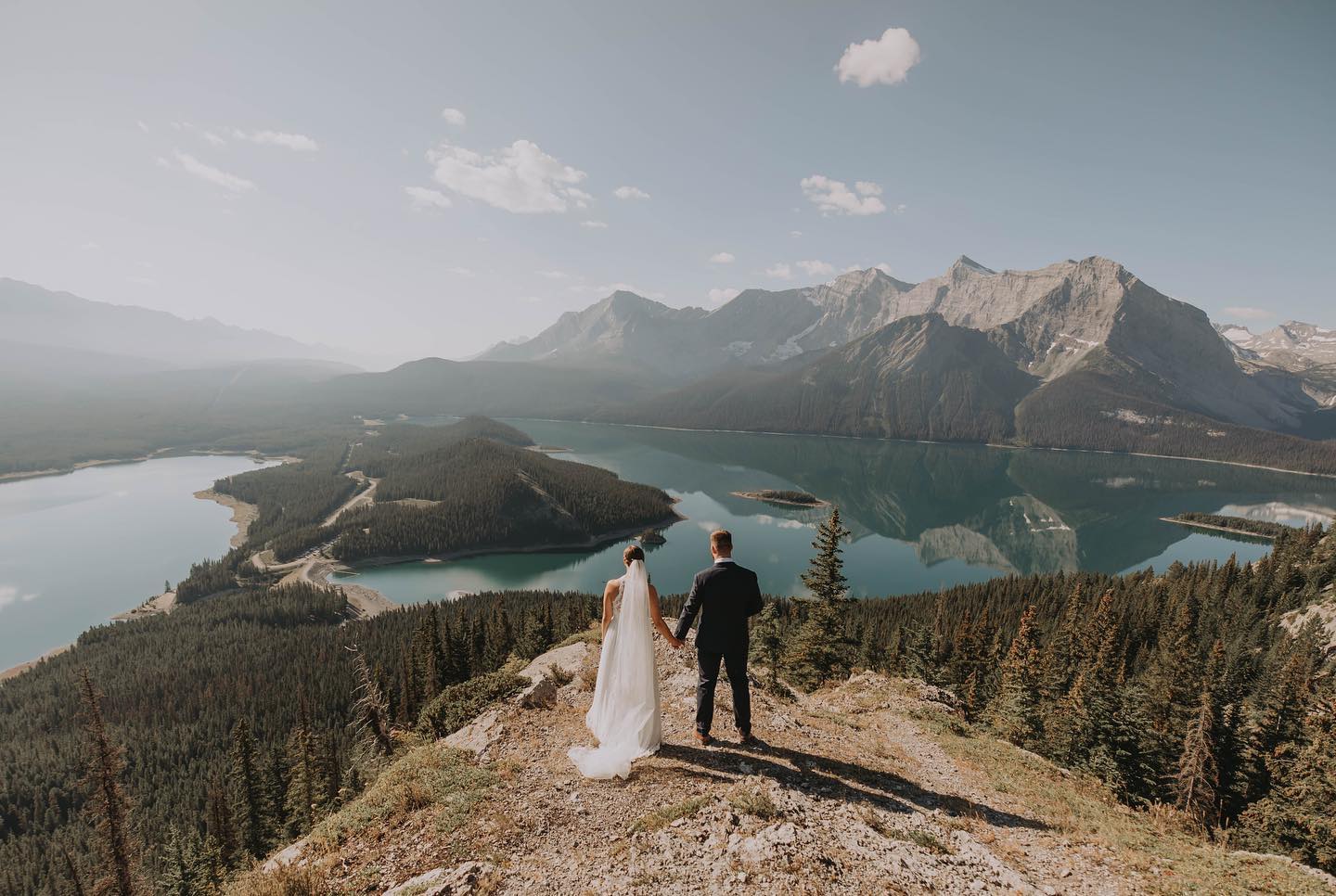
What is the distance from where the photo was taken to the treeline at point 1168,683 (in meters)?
24.5

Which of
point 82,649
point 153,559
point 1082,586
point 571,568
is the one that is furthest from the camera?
point 153,559

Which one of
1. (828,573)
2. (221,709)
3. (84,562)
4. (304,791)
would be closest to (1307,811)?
(828,573)

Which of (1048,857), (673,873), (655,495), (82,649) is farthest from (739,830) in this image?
(655,495)

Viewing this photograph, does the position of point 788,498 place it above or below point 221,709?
above

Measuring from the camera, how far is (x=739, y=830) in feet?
28.5

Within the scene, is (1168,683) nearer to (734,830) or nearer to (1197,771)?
(1197,771)

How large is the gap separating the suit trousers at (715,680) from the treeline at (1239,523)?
→ 768 feet

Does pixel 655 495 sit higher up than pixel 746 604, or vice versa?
pixel 746 604

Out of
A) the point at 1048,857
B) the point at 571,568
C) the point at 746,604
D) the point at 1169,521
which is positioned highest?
the point at 746,604

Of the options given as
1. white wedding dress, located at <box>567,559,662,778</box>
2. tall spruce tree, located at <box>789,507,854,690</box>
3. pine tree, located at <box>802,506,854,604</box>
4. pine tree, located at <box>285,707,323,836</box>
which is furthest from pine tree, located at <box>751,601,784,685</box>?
pine tree, located at <box>285,707,323,836</box>

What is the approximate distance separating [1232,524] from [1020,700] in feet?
724

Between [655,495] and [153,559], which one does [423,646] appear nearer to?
[655,495]

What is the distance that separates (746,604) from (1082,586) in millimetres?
103466

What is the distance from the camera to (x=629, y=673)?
11219 millimetres
